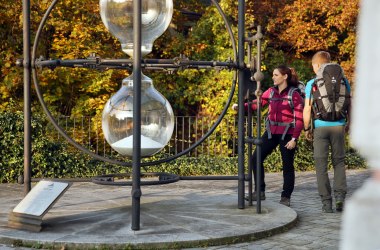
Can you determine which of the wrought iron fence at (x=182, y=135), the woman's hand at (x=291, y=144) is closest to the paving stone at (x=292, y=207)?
the woman's hand at (x=291, y=144)

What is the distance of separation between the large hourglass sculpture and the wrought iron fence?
20.4 feet

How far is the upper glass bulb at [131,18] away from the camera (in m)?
5.30

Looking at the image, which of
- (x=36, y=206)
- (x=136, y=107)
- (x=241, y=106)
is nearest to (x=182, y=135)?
(x=241, y=106)

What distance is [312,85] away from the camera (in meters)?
6.74

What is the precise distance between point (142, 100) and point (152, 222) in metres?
1.09

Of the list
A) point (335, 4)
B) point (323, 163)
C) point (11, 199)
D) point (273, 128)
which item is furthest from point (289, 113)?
point (335, 4)

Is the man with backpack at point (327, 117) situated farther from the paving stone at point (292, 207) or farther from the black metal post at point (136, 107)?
the black metal post at point (136, 107)

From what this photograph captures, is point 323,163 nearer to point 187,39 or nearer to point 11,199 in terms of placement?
point 11,199

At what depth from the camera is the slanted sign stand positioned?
16.7ft

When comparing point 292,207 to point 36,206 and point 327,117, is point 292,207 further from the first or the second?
point 36,206

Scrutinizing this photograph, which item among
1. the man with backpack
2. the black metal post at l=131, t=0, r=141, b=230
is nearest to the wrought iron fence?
the man with backpack

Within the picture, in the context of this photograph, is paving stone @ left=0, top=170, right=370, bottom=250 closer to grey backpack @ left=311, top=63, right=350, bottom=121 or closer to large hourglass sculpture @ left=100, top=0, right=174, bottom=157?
large hourglass sculpture @ left=100, top=0, right=174, bottom=157

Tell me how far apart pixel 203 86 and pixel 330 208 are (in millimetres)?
7941

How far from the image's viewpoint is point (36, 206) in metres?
5.25
